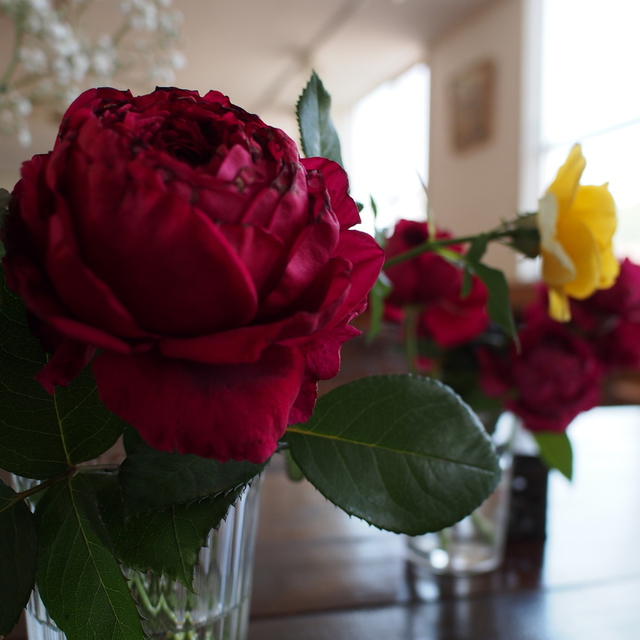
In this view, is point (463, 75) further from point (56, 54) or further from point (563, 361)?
point (563, 361)

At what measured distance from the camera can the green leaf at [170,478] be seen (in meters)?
0.15

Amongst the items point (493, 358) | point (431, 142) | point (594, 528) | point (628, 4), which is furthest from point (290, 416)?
point (431, 142)

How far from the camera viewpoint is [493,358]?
1.46 feet

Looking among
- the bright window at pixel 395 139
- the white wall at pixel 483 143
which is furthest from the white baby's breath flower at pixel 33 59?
the bright window at pixel 395 139

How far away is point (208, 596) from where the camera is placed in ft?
0.82

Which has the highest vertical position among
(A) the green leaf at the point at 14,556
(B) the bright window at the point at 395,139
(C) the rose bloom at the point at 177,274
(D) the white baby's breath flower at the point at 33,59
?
(B) the bright window at the point at 395,139

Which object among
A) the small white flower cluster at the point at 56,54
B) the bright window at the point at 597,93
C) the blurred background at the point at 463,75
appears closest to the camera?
the small white flower cluster at the point at 56,54

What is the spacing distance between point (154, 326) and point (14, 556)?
0.08 meters

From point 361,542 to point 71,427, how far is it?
0.38 m

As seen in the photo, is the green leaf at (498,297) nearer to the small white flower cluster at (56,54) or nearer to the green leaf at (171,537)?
the green leaf at (171,537)

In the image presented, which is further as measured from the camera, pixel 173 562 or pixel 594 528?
pixel 594 528

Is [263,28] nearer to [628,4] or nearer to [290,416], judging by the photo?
[628,4]

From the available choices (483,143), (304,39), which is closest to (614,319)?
(483,143)

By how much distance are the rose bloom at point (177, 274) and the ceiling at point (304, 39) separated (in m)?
3.11
